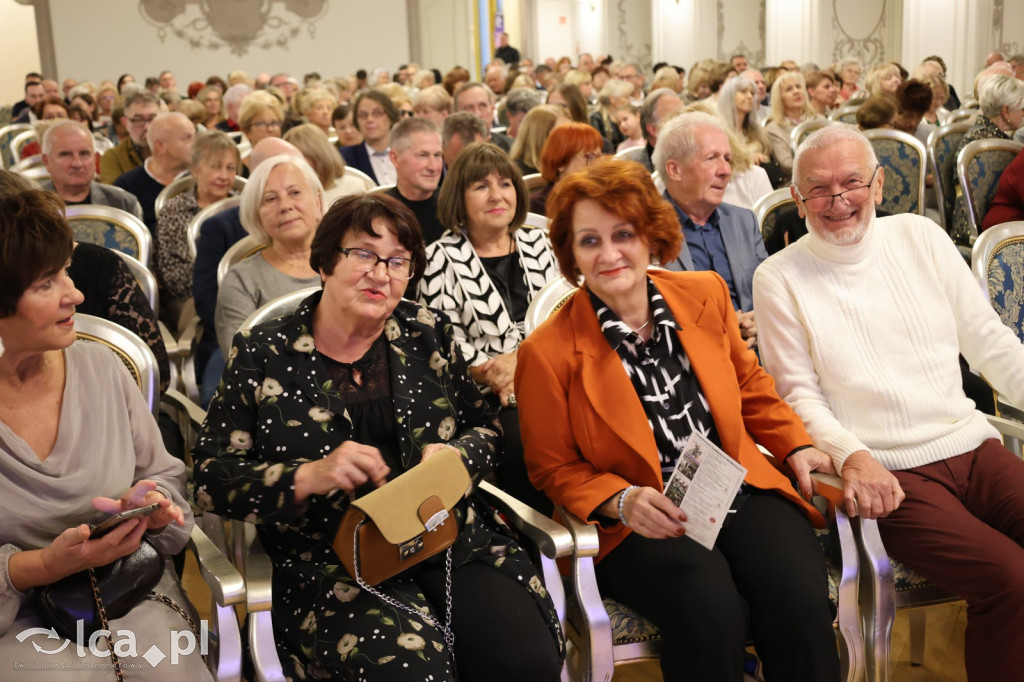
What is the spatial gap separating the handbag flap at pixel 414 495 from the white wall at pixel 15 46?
66.8 ft

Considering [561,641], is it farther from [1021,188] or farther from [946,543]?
[1021,188]

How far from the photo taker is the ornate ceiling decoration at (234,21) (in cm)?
1731

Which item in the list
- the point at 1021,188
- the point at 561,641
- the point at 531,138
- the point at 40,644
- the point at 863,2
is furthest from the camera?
the point at 863,2

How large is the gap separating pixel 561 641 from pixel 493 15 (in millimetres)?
24016

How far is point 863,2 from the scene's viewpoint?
47.3 feet

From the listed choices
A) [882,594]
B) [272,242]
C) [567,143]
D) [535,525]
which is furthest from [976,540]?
[567,143]

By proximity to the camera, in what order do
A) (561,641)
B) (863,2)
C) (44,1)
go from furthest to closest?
1. (44,1)
2. (863,2)
3. (561,641)

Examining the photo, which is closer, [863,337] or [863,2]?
[863,337]

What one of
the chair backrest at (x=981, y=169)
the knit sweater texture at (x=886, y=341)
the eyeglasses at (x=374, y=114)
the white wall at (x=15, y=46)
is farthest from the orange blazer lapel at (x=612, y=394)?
the white wall at (x=15, y=46)

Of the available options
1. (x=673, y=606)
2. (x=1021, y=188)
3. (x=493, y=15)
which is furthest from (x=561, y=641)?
(x=493, y=15)

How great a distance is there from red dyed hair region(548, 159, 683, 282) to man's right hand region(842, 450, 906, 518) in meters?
0.62

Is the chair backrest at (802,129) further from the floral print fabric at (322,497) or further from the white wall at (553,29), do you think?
the white wall at (553,29)

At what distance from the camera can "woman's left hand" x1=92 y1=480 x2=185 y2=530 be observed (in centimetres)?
170

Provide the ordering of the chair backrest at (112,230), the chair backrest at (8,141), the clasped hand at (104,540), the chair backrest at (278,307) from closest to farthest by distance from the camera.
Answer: the clasped hand at (104,540) → the chair backrest at (278,307) → the chair backrest at (112,230) → the chair backrest at (8,141)
